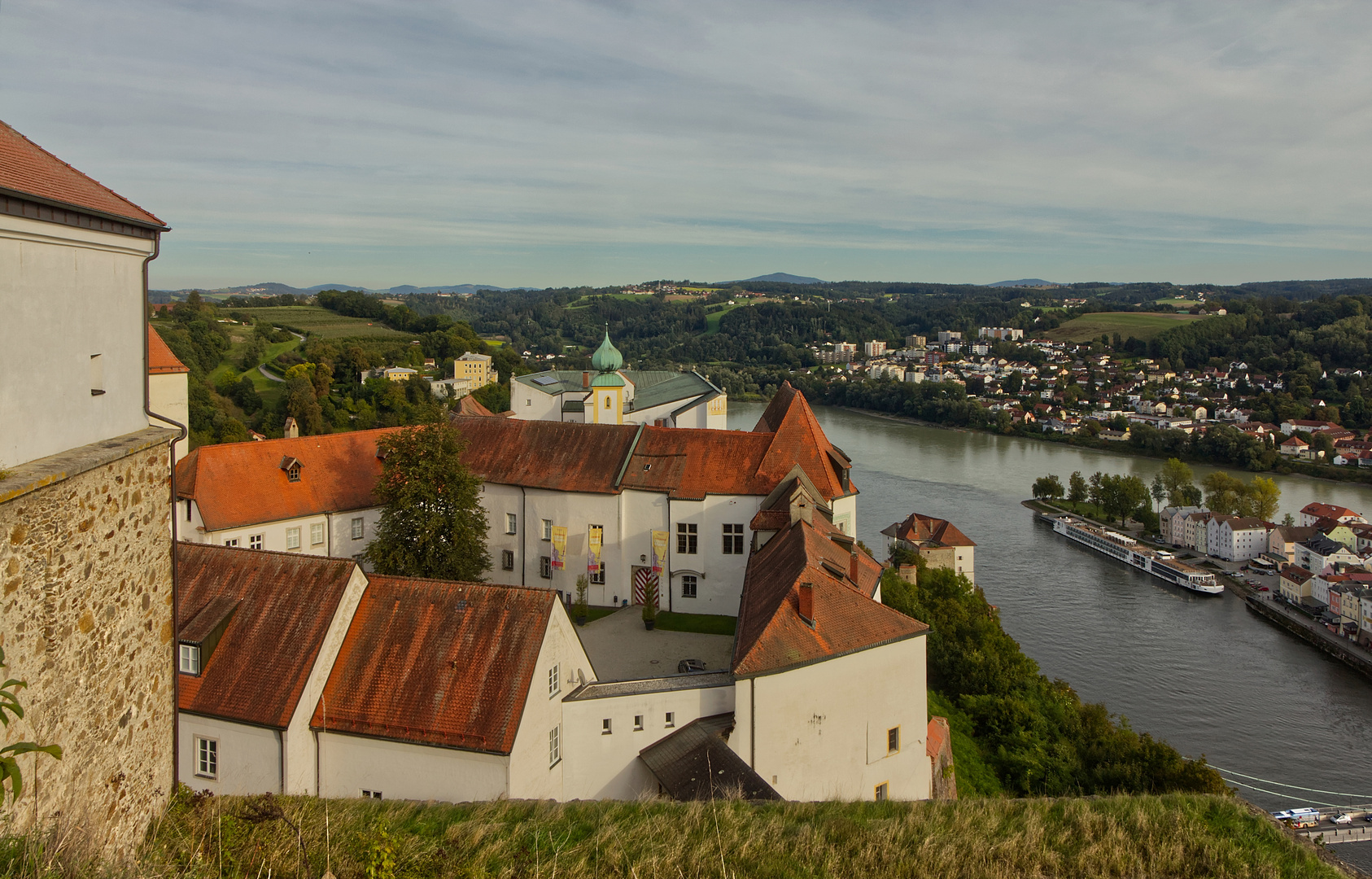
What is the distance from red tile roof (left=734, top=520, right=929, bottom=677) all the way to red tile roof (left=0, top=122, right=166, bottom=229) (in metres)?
10.4

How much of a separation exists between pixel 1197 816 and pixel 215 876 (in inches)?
304

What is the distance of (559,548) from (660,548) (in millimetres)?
2620

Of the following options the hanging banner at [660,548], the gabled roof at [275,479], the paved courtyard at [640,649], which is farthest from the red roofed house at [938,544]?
the gabled roof at [275,479]

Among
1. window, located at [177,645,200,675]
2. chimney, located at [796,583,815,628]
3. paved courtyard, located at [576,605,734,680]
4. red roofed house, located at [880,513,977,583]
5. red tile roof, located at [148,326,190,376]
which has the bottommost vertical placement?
red roofed house, located at [880,513,977,583]

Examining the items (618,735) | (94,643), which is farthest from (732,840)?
(618,735)

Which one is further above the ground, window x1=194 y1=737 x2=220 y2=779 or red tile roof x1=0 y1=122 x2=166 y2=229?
red tile roof x1=0 y1=122 x2=166 y2=229

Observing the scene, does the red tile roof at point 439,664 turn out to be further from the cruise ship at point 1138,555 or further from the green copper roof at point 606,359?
the cruise ship at point 1138,555

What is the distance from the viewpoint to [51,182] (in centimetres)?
489

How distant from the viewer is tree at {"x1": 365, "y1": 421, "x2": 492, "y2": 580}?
1894 centimetres

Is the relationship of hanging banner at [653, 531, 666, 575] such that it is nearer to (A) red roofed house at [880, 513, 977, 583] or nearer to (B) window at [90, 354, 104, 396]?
(B) window at [90, 354, 104, 396]

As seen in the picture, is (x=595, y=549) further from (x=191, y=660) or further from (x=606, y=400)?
(x=606, y=400)

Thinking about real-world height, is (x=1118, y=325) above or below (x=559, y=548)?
above

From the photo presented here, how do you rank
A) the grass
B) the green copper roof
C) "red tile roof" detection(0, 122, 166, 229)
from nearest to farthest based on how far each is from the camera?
1. "red tile roof" detection(0, 122, 166, 229)
2. the grass
3. the green copper roof

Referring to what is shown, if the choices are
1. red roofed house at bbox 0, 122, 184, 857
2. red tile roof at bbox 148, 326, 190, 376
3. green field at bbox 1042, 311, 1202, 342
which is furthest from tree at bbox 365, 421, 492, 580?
green field at bbox 1042, 311, 1202, 342
